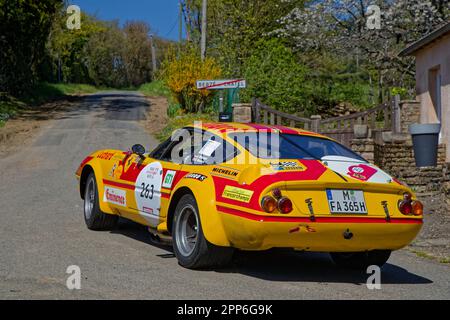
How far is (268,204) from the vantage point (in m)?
5.82

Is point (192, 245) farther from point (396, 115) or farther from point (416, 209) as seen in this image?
point (396, 115)

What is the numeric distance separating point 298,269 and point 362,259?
0.66 meters

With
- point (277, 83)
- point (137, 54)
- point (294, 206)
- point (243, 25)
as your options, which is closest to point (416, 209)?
point (294, 206)

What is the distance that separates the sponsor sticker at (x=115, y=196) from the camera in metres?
8.08

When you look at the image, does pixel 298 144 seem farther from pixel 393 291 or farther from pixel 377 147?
pixel 377 147

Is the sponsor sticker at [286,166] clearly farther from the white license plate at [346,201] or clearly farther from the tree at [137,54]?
the tree at [137,54]

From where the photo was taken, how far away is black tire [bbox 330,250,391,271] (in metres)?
6.90

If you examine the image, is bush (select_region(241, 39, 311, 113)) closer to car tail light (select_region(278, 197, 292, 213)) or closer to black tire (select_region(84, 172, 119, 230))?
black tire (select_region(84, 172, 119, 230))

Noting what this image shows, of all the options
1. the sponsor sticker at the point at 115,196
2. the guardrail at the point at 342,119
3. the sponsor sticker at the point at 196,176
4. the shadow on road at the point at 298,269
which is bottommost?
the shadow on road at the point at 298,269

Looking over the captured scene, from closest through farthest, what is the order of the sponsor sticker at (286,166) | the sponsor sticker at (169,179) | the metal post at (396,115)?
the sponsor sticker at (286,166) < the sponsor sticker at (169,179) < the metal post at (396,115)

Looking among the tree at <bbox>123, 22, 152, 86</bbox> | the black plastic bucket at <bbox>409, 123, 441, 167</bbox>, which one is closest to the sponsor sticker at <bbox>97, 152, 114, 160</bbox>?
the black plastic bucket at <bbox>409, 123, 441, 167</bbox>

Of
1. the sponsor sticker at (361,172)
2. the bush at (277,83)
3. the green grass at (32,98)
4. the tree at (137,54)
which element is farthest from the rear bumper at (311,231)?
the tree at (137,54)

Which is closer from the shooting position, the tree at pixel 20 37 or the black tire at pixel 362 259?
the black tire at pixel 362 259

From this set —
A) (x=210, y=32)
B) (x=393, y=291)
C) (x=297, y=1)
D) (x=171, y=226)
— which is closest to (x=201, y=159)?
(x=171, y=226)
